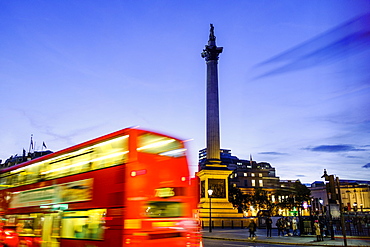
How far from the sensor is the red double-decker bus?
973 centimetres

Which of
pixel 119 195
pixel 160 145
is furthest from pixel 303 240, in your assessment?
pixel 119 195

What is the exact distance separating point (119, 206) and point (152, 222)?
1188 millimetres

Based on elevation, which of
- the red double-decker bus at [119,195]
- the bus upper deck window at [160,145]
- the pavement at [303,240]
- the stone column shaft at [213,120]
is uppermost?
the stone column shaft at [213,120]

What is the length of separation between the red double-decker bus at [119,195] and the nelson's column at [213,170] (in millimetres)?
32470

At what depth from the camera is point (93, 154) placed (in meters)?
11.3

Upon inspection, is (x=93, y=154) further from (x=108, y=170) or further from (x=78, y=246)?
(x=78, y=246)

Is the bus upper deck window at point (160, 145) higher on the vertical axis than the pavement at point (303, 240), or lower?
higher

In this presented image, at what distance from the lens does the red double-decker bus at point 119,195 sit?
31.9 feet

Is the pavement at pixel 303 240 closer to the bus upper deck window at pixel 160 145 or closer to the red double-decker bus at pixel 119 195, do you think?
the red double-decker bus at pixel 119 195

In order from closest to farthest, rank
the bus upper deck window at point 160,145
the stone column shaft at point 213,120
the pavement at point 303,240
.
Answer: the bus upper deck window at point 160,145
the pavement at point 303,240
the stone column shaft at point 213,120

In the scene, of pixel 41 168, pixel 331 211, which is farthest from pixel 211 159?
pixel 41 168

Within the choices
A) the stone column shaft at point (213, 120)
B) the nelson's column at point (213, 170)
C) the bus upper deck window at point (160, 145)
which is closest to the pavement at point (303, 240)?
the nelson's column at point (213, 170)

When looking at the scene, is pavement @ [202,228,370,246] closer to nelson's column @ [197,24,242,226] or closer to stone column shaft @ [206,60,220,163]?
nelson's column @ [197,24,242,226]

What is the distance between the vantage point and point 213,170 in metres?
45.0
